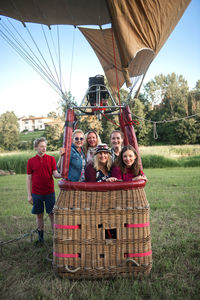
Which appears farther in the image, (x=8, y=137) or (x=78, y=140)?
(x=8, y=137)

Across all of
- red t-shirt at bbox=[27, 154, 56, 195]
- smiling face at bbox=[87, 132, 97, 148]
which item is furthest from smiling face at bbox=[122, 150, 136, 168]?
red t-shirt at bbox=[27, 154, 56, 195]

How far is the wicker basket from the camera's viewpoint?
207 cm

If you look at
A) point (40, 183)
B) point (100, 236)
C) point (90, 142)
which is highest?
point (90, 142)

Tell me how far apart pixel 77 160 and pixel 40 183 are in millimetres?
613

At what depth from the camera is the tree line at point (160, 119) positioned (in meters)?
25.5

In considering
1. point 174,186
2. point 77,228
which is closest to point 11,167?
point 174,186

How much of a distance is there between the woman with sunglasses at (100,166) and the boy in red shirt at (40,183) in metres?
0.72

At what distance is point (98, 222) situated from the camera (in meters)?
2.07

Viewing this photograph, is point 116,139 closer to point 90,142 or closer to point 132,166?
point 90,142

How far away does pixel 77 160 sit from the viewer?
2.75 m

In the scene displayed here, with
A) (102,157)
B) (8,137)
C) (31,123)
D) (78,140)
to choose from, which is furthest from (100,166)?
(31,123)

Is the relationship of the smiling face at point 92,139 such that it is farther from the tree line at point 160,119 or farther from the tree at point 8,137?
the tree at point 8,137

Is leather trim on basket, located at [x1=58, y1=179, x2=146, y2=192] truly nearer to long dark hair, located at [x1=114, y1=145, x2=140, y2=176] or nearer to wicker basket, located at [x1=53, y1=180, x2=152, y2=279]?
wicker basket, located at [x1=53, y1=180, x2=152, y2=279]

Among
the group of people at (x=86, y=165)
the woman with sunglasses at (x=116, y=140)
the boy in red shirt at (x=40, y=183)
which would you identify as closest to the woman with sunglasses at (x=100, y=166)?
the group of people at (x=86, y=165)
